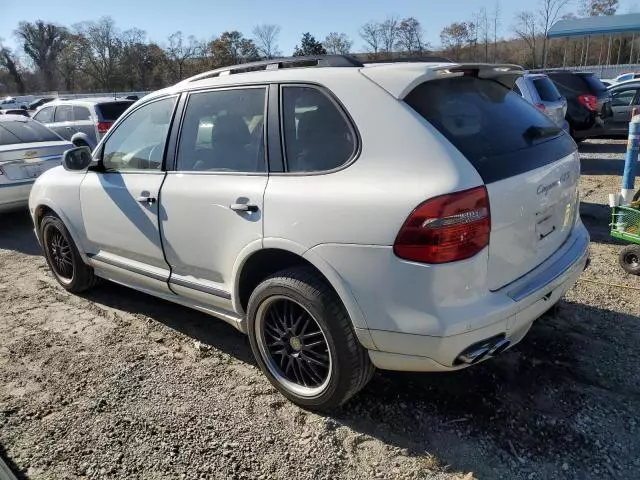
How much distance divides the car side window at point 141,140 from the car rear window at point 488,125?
6.13ft

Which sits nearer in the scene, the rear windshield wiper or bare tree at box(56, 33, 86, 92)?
the rear windshield wiper

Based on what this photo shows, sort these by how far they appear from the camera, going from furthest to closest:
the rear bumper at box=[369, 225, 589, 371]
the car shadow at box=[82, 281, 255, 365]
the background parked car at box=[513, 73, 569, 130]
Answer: the background parked car at box=[513, 73, 569, 130], the car shadow at box=[82, 281, 255, 365], the rear bumper at box=[369, 225, 589, 371]

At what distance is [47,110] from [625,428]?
1317 centimetres

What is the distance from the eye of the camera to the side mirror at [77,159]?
4.29 meters

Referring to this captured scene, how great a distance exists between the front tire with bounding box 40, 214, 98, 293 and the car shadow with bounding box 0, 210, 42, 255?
1677 mm

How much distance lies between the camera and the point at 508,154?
8.52 feet

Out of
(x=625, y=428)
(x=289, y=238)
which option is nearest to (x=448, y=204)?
(x=289, y=238)

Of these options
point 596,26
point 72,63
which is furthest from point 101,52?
point 596,26

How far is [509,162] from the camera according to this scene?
8.34 ft

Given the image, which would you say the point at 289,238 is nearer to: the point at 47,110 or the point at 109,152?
the point at 109,152

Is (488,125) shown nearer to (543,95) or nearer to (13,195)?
(13,195)

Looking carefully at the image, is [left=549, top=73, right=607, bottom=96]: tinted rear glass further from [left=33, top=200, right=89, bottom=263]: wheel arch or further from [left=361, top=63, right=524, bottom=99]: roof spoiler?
[left=33, top=200, right=89, bottom=263]: wheel arch

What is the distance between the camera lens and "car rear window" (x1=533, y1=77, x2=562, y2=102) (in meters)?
9.83

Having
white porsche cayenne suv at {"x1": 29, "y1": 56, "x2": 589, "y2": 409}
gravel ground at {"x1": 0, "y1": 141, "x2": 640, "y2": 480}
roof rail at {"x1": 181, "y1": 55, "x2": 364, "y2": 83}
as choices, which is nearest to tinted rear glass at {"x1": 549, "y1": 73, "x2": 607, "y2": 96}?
gravel ground at {"x1": 0, "y1": 141, "x2": 640, "y2": 480}
